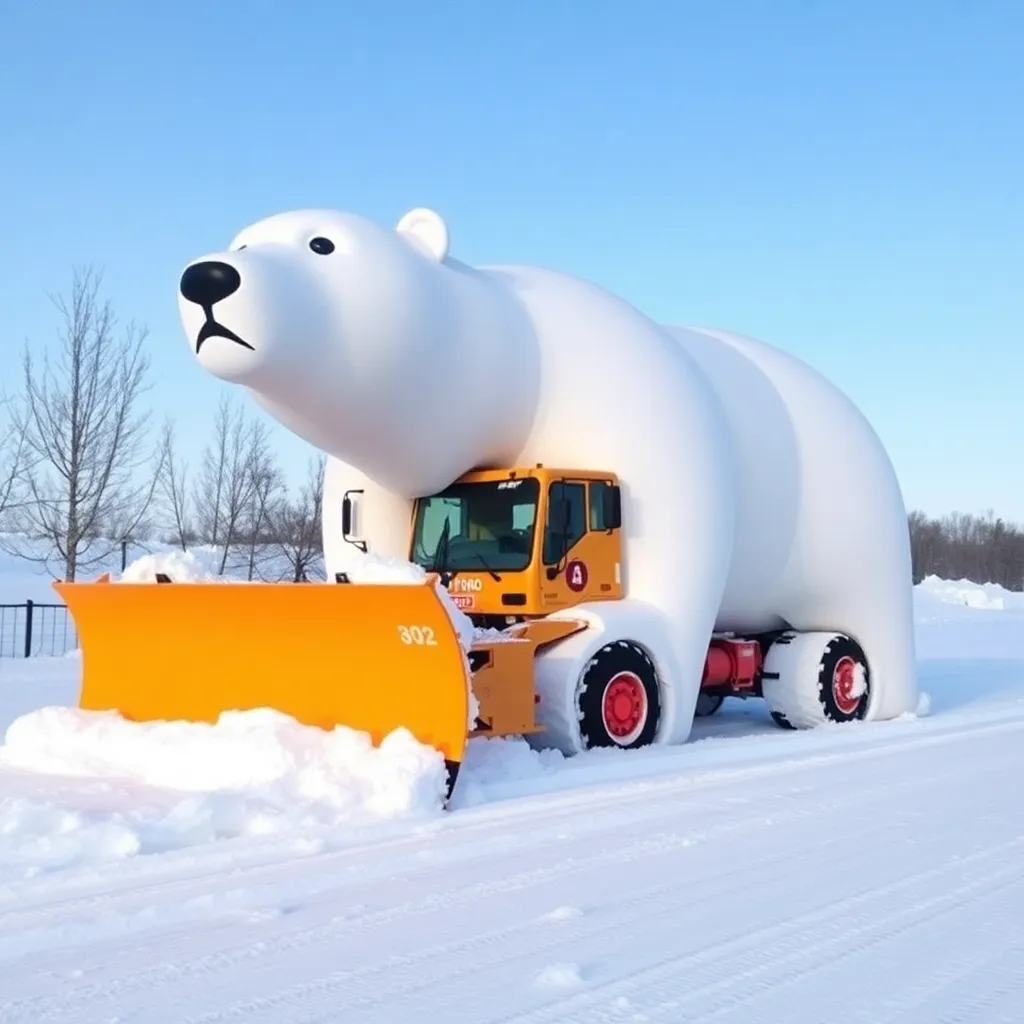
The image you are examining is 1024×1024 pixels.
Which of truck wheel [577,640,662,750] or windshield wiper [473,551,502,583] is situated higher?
windshield wiper [473,551,502,583]

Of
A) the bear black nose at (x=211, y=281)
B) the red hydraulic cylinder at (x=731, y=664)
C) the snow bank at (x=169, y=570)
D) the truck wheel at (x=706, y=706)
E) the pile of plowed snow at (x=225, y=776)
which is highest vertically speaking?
the bear black nose at (x=211, y=281)

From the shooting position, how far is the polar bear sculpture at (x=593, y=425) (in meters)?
8.72

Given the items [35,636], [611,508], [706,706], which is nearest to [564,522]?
[611,508]

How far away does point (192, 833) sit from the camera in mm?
6160

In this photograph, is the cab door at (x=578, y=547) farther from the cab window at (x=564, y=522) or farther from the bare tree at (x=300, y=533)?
the bare tree at (x=300, y=533)

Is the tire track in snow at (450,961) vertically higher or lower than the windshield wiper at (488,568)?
lower

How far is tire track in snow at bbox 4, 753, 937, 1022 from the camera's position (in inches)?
161

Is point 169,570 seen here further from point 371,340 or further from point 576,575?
point 576,575

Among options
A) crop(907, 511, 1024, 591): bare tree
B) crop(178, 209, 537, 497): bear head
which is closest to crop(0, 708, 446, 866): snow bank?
crop(178, 209, 537, 497): bear head

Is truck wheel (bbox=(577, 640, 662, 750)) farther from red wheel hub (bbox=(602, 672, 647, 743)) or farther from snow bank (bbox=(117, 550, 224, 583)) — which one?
snow bank (bbox=(117, 550, 224, 583))

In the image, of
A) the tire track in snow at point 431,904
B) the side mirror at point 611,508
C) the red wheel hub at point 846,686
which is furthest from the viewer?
the red wheel hub at point 846,686

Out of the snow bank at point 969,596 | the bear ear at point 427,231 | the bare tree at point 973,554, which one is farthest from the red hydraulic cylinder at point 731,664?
the bare tree at point 973,554

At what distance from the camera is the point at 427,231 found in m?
9.59

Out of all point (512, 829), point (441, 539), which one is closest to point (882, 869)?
point (512, 829)
